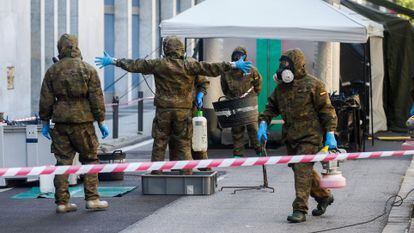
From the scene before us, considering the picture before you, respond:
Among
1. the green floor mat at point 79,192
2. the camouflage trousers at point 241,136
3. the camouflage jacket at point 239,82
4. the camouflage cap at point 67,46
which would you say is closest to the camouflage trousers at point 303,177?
the camouflage cap at point 67,46

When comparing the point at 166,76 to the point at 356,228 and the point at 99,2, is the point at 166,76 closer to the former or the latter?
the point at 356,228

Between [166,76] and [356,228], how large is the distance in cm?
367

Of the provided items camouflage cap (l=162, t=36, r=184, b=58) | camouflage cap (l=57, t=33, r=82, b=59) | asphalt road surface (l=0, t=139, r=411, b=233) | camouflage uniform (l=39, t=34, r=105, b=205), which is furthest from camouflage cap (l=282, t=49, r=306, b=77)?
camouflage cap (l=162, t=36, r=184, b=58)

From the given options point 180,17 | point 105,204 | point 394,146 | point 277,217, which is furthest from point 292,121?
point 394,146

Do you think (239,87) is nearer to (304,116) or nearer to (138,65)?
(138,65)

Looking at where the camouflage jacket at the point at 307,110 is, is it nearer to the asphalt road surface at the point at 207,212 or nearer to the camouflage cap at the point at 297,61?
the camouflage cap at the point at 297,61

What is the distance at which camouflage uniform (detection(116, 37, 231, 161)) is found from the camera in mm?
13922

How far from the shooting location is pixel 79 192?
1442cm

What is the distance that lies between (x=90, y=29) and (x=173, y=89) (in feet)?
69.2

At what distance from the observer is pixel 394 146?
21859mm

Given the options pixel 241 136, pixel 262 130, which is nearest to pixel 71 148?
pixel 262 130

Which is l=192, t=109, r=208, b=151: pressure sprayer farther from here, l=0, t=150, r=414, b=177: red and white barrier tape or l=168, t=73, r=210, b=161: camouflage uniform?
l=0, t=150, r=414, b=177: red and white barrier tape

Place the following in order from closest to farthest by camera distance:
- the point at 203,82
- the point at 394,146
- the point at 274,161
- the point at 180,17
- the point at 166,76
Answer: the point at 274,161 < the point at 166,76 < the point at 203,82 < the point at 180,17 < the point at 394,146

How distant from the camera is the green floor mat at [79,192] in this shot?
14027 millimetres
